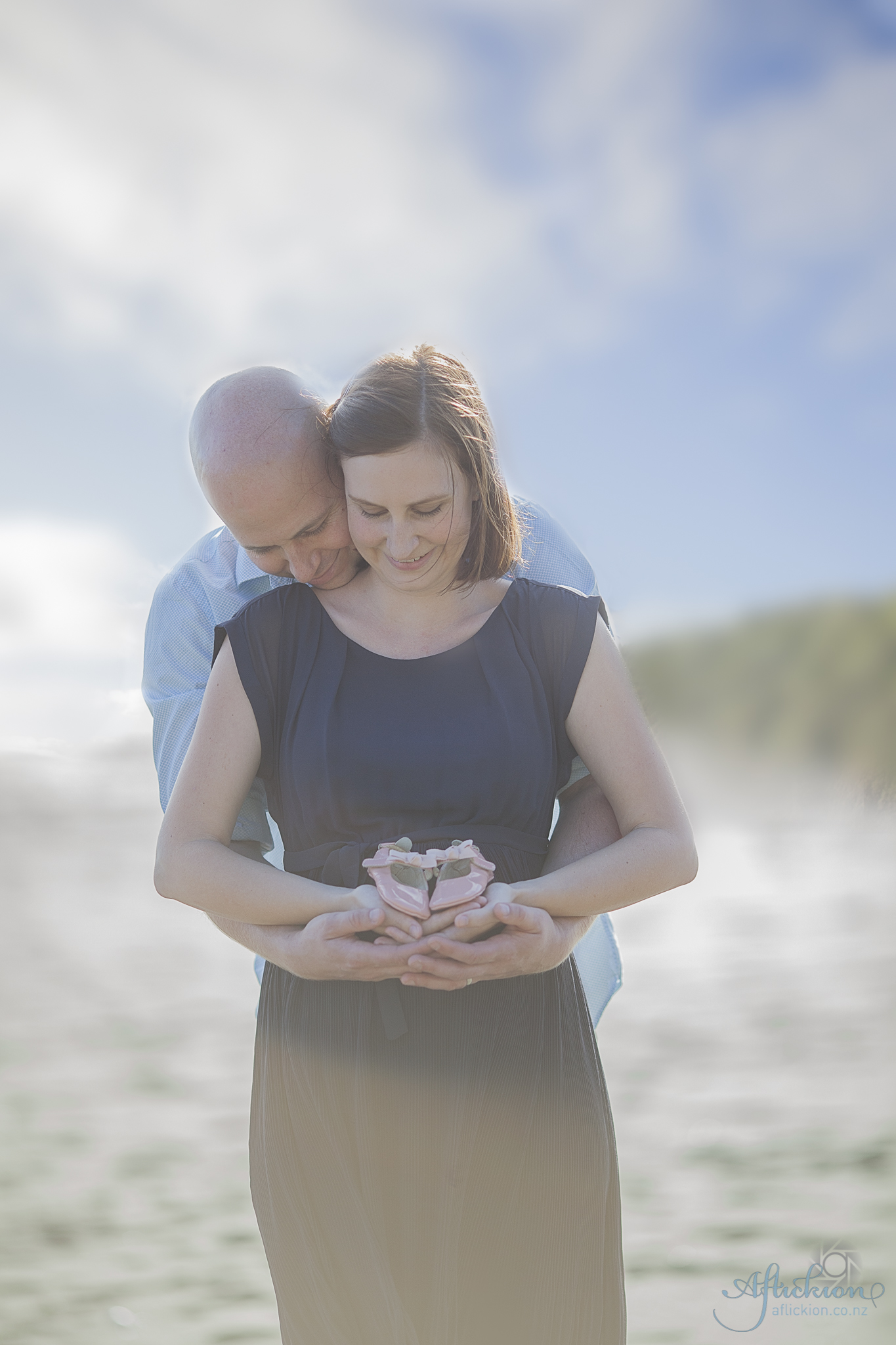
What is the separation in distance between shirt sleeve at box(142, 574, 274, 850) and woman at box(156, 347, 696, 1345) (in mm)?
412

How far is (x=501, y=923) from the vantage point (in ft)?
5.82

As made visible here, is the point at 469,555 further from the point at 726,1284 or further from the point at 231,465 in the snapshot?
the point at 726,1284

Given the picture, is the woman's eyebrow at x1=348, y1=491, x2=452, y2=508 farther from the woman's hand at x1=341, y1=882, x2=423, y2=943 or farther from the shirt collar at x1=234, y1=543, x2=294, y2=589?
the woman's hand at x1=341, y1=882, x2=423, y2=943

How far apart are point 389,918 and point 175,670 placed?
2.99 ft

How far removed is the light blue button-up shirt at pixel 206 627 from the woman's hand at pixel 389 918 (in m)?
0.70

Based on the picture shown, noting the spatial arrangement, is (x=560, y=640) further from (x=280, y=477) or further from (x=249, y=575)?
(x=249, y=575)

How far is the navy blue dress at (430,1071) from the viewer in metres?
1.78

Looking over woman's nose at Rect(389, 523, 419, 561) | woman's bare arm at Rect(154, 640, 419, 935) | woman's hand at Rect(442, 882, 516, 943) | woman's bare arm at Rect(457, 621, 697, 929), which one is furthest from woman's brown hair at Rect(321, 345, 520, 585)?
woman's hand at Rect(442, 882, 516, 943)

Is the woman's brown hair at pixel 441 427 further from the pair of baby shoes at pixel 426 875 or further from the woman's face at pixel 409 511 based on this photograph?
→ the pair of baby shoes at pixel 426 875

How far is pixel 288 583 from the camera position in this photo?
7.38 ft

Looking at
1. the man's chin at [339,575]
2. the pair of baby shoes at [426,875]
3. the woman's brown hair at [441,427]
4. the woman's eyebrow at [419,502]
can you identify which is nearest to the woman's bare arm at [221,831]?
the pair of baby shoes at [426,875]

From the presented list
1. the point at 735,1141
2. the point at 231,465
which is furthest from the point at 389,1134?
the point at 735,1141

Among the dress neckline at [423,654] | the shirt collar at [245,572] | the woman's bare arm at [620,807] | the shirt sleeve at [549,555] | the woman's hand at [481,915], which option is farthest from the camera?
the shirt collar at [245,572]

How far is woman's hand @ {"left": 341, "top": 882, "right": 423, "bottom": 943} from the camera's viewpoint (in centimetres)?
171
